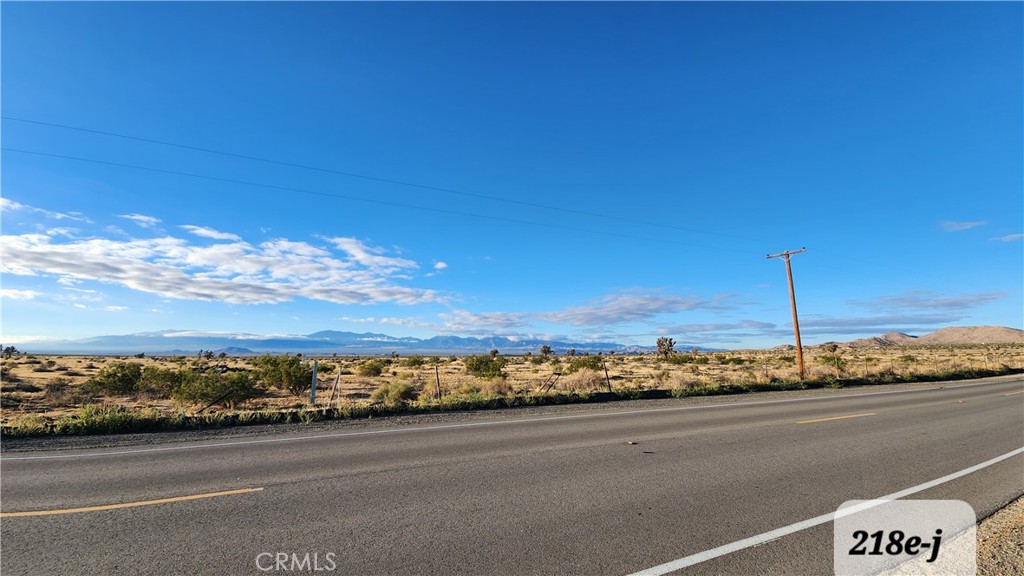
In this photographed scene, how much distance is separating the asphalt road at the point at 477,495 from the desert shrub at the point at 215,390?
10312 millimetres

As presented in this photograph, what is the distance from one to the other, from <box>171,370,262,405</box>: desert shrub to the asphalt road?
33.8 ft

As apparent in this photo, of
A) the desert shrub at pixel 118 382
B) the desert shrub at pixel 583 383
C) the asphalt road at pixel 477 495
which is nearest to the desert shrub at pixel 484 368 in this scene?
the desert shrub at pixel 583 383

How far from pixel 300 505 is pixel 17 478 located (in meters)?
4.95

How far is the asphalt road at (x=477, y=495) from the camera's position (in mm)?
4398

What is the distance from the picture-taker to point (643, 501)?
5.86 metres

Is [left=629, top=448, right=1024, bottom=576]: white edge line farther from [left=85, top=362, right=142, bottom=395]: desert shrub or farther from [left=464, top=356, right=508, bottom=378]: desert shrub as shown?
[left=85, top=362, right=142, bottom=395]: desert shrub

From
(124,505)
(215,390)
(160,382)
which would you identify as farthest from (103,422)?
(160,382)

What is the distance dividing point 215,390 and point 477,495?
17394mm

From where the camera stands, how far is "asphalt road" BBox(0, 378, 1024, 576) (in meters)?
4.40

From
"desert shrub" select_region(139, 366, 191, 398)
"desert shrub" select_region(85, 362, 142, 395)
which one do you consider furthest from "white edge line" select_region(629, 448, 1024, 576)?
"desert shrub" select_region(85, 362, 142, 395)

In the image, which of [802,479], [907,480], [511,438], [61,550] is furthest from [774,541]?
[61,550]

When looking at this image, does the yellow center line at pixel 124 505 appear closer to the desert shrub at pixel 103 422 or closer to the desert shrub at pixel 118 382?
the desert shrub at pixel 103 422

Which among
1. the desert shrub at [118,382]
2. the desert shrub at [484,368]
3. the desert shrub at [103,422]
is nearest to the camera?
the desert shrub at [103,422]

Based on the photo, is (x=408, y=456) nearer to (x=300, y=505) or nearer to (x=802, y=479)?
(x=300, y=505)
